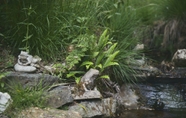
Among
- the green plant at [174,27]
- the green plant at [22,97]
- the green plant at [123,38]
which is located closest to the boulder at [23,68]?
the green plant at [22,97]

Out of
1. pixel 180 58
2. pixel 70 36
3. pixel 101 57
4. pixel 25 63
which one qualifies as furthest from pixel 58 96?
pixel 180 58

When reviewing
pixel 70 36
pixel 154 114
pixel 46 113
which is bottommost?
pixel 154 114

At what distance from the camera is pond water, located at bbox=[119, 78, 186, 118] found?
199 inches

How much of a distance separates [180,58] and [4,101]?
421cm

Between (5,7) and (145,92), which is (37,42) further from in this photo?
(145,92)

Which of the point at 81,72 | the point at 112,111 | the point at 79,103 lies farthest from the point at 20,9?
the point at 112,111

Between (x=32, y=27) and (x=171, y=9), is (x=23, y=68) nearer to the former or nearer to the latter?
(x=32, y=27)

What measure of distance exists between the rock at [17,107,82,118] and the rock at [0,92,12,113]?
8.2 inches

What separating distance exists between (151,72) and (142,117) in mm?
1656

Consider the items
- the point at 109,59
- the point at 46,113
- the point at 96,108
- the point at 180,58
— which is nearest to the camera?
the point at 46,113

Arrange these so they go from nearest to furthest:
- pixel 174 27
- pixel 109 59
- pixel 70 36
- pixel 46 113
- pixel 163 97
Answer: pixel 46 113
pixel 109 59
pixel 70 36
pixel 163 97
pixel 174 27

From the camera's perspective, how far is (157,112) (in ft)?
16.9

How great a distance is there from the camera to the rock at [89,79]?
4734 millimetres

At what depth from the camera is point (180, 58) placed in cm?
673
